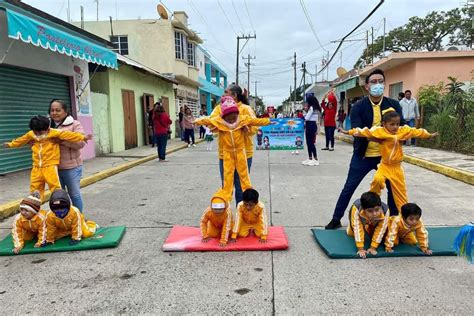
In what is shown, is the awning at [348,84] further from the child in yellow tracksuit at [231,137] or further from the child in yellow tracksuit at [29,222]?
the child in yellow tracksuit at [29,222]

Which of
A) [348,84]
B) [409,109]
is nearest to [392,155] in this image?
[409,109]

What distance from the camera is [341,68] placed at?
30.1m

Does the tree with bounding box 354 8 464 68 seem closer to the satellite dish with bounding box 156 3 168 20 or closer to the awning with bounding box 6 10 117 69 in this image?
the satellite dish with bounding box 156 3 168 20

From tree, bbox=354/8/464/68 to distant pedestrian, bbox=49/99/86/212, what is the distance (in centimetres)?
3612

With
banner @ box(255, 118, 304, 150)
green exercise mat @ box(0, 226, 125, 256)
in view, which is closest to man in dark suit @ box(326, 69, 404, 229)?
green exercise mat @ box(0, 226, 125, 256)

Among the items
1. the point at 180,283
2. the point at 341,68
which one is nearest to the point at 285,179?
the point at 180,283

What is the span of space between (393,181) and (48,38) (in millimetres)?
6335

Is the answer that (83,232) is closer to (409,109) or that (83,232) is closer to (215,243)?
(215,243)

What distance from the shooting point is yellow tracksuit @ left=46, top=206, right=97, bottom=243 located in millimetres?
4078

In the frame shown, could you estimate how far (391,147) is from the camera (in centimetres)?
390

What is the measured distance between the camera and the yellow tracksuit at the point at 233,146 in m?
4.33

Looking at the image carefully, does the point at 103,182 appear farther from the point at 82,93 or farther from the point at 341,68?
the point at 341,68

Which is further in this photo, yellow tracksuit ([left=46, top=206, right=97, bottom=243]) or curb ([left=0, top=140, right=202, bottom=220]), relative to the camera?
curb ([left=0, top=140, right=202, bottom=220])

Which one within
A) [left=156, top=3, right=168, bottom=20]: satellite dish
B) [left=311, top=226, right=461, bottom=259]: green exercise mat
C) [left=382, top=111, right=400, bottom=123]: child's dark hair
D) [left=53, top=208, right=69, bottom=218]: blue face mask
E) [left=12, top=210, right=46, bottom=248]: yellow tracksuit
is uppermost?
[left=156, top=3, right=168, bottom=20]: satellite dish
